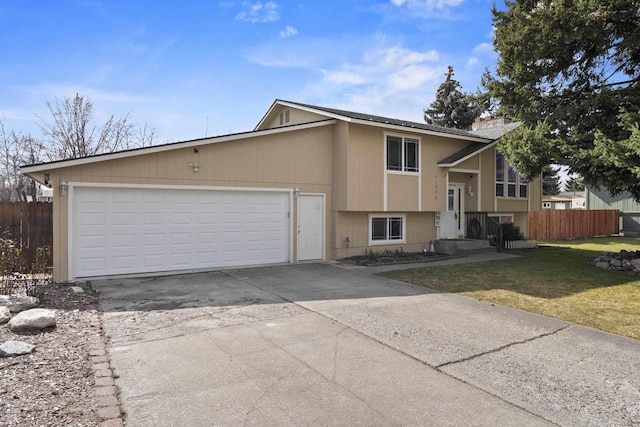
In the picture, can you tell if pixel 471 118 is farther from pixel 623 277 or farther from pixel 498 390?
pixel 498 390

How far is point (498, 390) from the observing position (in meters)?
3.86

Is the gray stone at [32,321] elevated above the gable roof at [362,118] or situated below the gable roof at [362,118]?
below

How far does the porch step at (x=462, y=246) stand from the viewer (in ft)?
48.1

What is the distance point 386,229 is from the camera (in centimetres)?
1423

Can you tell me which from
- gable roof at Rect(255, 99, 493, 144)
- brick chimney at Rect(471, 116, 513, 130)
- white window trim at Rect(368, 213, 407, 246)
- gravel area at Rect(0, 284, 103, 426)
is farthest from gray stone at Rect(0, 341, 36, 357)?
brick chimney at Rect(471, 116, 513, 130)

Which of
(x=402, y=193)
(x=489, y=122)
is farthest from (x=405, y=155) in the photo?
(x=489, y=122)

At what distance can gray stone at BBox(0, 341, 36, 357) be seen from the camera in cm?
439

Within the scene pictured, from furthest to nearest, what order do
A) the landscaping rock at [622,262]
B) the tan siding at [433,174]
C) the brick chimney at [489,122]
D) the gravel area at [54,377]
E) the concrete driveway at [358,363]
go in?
1. the brick chimney at [489,122]
2. the tan siding at [433,174]
3. the landscaping rock at [622,262]
4. the concrete driveway at [358,363]
5. the gravel area at [54,377]

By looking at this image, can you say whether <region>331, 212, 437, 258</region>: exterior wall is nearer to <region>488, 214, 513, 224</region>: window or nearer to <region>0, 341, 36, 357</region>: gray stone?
<region>488, 214, 513, 224</region>: window

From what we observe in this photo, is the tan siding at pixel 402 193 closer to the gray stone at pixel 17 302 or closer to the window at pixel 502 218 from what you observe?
the window at pixel 502 218

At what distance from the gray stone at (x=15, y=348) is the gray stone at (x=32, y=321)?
0.68 meters

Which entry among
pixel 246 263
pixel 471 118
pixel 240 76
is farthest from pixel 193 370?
pixel 471 118

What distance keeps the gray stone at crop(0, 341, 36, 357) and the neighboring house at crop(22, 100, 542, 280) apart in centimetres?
489

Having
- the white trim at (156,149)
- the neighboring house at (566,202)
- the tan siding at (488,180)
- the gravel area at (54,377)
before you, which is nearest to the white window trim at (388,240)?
the white trim at (156,149)
